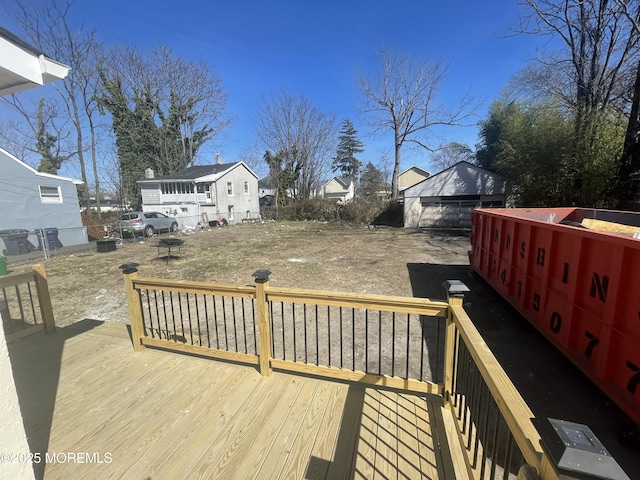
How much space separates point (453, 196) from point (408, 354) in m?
18.5

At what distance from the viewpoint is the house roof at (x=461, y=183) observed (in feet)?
59.9

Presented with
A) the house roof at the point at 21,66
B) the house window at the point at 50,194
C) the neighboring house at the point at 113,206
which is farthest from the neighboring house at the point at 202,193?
the house roof at the point at 21,66

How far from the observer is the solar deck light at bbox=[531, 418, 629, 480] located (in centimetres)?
69

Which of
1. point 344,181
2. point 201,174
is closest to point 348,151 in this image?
point 344,181

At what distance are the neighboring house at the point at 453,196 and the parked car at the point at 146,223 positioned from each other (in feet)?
51.1

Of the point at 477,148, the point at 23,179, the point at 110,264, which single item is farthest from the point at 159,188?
the point at 477,148

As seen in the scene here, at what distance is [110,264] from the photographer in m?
10.4

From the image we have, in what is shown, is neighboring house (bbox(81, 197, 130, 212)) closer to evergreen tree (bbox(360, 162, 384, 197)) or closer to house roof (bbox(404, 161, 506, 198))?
house roof (bbox(404, 161, 506, 198))

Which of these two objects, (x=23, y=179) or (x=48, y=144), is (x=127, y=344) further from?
(x=48, y=144)

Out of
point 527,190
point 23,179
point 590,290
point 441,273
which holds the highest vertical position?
point 23,179

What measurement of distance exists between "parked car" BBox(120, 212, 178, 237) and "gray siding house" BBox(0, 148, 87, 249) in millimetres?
2168

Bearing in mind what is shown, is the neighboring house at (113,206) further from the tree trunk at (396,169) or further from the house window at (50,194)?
the tree trunk at (396,169)

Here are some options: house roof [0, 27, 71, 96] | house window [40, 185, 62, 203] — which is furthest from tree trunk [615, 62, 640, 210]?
house window [40, 185, 62, 203]

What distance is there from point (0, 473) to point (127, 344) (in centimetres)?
258
